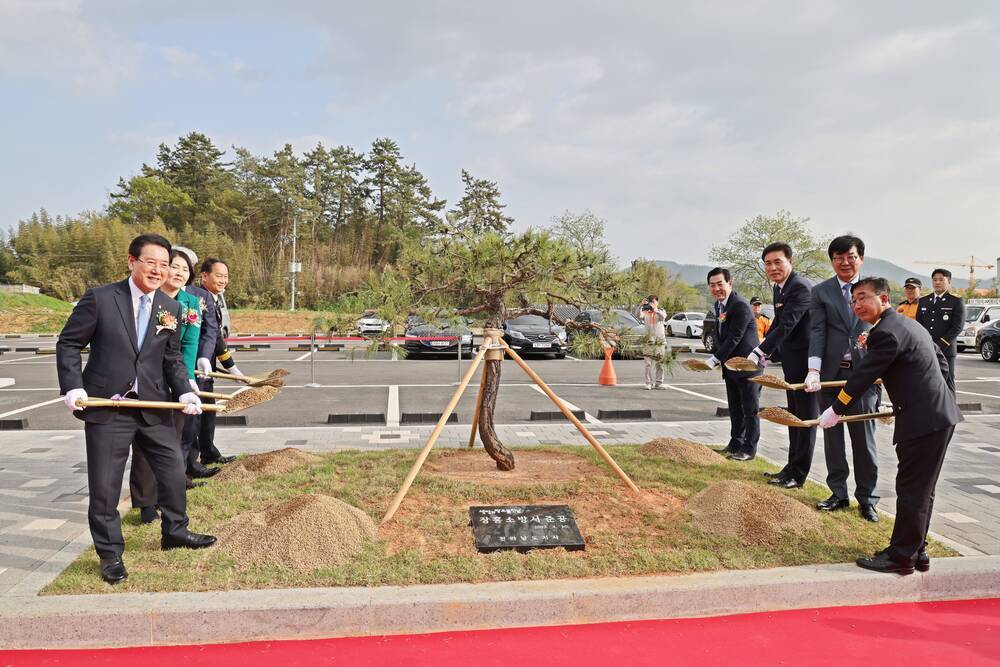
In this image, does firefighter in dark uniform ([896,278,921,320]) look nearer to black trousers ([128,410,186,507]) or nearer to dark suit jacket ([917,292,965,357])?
dark suit jacket ([917,292,965,357])

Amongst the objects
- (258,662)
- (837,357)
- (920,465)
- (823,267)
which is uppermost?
(823,267)

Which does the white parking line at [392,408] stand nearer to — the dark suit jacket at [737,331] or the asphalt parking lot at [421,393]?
the asphalt parking lot at [421,393]

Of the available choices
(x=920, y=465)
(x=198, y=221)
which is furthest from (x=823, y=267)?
(x=920, y=465)

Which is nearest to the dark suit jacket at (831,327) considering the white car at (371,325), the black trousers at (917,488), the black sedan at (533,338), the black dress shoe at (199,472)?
the black trousers at (917,488)

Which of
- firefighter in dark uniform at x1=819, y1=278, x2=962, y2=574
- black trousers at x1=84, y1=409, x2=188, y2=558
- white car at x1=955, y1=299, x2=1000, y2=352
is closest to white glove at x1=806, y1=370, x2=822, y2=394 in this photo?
firefighter in dark uniform at x1=819, y1=278, x2=962, y2=574

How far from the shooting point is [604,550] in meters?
3.59

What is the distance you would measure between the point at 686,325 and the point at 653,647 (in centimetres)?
2769

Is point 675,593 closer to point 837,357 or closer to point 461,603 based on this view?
point 461,603

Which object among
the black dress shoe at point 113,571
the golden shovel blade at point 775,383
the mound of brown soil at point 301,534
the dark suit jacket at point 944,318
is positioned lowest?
the black dress shoe at point 113,571

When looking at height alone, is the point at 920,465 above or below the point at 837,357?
below

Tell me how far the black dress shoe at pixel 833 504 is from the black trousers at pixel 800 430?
509 mm

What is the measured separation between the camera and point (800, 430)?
5.05m

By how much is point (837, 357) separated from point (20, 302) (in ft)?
124

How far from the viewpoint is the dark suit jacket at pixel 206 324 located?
16.3 feet
